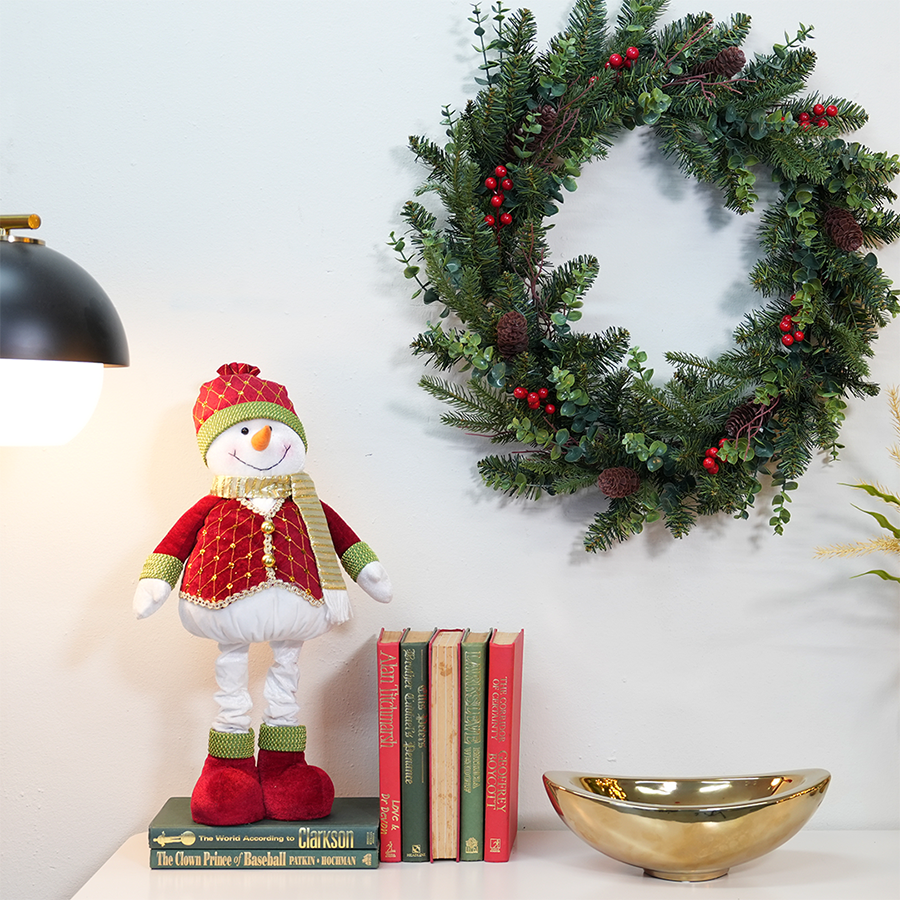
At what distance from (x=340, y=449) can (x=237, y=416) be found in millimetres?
185

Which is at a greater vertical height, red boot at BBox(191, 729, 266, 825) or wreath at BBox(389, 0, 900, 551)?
wreath at BBox(389, 0, 900, 551)

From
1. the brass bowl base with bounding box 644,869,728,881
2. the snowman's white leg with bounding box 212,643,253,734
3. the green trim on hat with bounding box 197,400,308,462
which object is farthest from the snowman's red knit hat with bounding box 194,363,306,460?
the brass bowl base with bounding box 644,869,728,881

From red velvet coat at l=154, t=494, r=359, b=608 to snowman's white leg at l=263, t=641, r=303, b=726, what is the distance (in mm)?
90

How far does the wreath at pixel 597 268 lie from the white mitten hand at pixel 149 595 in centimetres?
38

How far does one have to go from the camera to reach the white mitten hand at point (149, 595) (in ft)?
3.16

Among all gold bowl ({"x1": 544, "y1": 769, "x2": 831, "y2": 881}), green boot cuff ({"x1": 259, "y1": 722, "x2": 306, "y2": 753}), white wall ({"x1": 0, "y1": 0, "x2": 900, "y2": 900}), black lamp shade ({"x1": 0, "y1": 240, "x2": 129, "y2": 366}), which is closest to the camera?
Answer: black lamp shade ({"x1": 0, "y1": 240, "x2": 129, "y2": 366})

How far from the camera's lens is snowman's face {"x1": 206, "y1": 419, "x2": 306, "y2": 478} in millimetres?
976

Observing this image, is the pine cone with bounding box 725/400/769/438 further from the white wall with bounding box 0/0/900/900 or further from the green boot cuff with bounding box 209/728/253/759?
the green boot cuff with bounding box 209/728/253/759

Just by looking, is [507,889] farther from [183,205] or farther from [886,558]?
[183,205]

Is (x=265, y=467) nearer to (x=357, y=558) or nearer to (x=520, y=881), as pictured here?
(x=357, y=558)

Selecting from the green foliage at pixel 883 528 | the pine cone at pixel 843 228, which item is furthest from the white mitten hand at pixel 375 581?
the pine cone at pixel 843 228

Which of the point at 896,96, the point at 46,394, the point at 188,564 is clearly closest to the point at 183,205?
the point at 46,394

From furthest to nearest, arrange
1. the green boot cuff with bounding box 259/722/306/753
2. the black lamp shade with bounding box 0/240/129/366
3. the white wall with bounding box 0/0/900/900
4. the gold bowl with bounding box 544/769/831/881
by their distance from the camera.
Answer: the white wall with bounding box 0/0/900/900 → the green boot cuff with bounding box 259/722/306/753 → the gold bowl with bounding box 544/769/831/881 → the black lamp shade with bounding box 0/240/129/366

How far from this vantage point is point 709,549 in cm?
114
